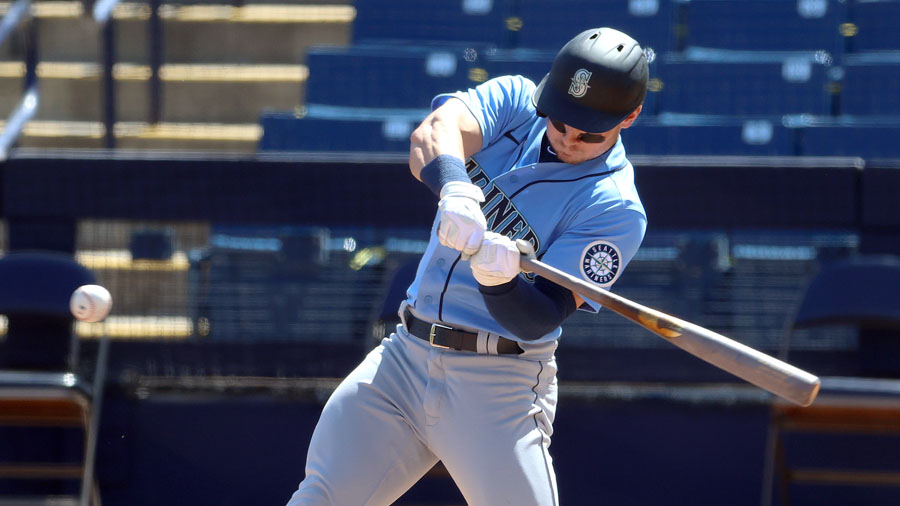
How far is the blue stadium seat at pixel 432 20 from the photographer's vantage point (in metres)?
5.71

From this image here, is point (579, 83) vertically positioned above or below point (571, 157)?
above

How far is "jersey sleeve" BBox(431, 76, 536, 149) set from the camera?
215 centimetres

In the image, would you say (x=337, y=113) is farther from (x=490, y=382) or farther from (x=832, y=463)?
(x=490, y=382)

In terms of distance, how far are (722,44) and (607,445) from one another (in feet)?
9.67

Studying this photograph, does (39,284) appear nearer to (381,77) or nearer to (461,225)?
(461,225)

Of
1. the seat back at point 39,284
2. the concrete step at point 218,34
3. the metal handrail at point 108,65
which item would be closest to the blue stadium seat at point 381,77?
the concrete step at point 218,34

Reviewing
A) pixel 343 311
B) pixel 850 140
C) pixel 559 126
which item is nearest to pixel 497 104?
pixel 559 126

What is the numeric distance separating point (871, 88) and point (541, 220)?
3.73 meters

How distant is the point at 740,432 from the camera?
3.43 meters

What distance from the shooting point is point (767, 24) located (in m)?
5.57

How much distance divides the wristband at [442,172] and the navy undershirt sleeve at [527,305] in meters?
0.21

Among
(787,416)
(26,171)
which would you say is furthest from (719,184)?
(26,171)

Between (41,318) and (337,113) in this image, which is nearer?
(41,318)

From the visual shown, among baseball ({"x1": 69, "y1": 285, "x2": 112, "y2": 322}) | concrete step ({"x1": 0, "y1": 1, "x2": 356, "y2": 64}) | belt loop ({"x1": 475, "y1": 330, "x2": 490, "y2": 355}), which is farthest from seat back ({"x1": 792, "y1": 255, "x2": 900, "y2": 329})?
concrete step ({"x1": 0, "y1": 1, "x2": 356, "y2": 64})
